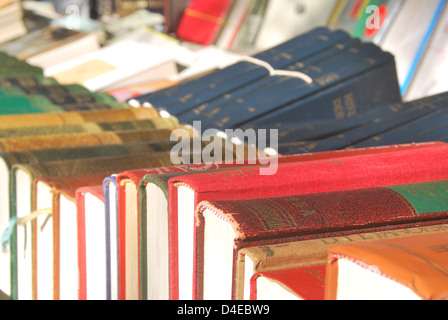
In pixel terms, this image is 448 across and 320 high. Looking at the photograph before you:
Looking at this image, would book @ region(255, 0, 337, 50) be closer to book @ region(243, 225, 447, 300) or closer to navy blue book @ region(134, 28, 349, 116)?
navy blue book @ region(134, 28, 349, 116)

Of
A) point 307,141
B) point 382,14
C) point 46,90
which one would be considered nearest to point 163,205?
point 307,141

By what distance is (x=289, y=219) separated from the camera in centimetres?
56

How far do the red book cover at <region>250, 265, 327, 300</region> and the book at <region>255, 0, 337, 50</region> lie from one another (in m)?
1.70

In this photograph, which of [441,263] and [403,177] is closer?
[441,263]

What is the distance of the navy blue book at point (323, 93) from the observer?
129 centimetres

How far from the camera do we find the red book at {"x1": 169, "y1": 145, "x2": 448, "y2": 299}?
24.3 inches

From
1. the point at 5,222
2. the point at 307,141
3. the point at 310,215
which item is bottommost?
the point at 5,222

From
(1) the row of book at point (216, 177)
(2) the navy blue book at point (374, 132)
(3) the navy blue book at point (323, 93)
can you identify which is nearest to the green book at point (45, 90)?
(1) the row of book at point (216, 177)

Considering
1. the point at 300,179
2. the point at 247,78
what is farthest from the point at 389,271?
the point at 247,78

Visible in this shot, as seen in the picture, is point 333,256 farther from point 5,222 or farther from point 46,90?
point 46,90

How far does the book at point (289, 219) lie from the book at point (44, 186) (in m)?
0.32

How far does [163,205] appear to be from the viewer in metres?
0.67
